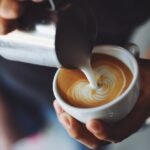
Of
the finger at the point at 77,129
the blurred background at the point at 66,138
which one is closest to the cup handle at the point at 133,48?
the blurred background at the point at 66,138

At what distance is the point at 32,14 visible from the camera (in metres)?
0.36

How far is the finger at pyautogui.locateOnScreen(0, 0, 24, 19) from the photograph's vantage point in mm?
344

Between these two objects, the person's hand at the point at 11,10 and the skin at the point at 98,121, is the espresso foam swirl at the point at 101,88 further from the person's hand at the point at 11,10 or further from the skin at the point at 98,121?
the person's hand at the point at 11,10

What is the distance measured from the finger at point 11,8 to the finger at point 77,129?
0.14 m

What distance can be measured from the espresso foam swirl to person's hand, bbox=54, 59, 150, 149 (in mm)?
24

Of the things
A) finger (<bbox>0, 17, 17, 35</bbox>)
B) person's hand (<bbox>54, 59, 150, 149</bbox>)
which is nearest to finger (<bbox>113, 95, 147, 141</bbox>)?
person's hand (<bbox>54, 59, 150, 149</bbox>)

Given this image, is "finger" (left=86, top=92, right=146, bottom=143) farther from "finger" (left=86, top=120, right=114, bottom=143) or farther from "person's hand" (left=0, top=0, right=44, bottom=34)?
"person's hand" (left=0, top=0, right=44, bottom=34)

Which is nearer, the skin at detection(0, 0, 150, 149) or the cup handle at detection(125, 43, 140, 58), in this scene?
the skin at detection(0, 0, 150, 149)

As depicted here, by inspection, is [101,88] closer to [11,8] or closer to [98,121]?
[98,121]

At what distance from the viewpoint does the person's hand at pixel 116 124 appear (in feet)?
1.41

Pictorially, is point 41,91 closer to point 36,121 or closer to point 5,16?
point 36,121

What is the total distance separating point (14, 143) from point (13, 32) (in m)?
0.25

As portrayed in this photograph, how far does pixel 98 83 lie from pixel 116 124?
0.16ft

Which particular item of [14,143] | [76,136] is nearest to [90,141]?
[76,136]
